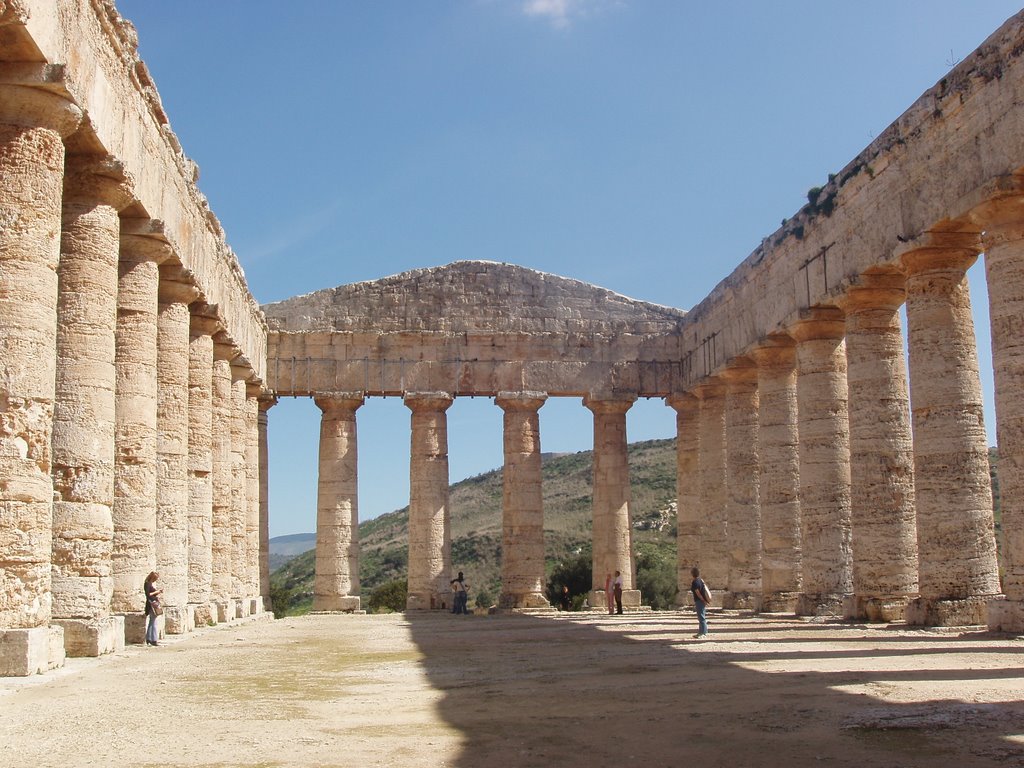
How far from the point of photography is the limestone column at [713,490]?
28859 millimetres

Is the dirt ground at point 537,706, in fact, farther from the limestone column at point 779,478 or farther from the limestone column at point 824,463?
the limestone column at point 779,478

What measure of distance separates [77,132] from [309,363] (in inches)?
664

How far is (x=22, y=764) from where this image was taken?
673 cm

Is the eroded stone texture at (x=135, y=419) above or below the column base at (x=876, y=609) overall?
above

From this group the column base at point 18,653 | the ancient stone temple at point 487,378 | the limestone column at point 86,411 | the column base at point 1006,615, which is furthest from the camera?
the column base at point 1006,615

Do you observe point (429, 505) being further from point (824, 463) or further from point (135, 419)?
point (135, 419)

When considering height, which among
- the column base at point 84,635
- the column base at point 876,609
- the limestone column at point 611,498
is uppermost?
the limestone column at point 611,498

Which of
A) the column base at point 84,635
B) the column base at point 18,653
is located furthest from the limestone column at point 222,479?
the column base at point 18,653

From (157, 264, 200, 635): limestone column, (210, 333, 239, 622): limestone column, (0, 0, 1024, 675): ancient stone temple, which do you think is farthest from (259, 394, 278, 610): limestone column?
(157, 264, 200, 635): limestone column

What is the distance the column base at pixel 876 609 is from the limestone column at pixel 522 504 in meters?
11.7

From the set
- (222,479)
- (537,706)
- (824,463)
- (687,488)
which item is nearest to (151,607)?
(222,479)

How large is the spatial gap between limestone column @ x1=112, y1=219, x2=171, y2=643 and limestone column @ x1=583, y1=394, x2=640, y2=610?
51.3ft

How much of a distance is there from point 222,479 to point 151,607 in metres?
7.73

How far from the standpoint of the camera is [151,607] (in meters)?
15.6
